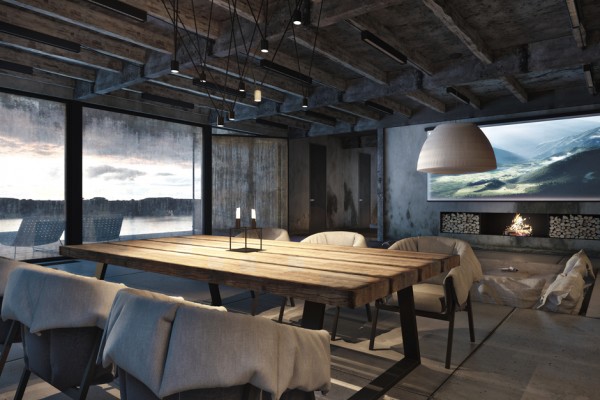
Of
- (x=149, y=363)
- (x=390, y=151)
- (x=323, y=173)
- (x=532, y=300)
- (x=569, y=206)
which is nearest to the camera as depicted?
(x=149, y=363)

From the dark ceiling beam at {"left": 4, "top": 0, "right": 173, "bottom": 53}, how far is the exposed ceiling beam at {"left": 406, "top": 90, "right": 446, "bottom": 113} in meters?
4.15

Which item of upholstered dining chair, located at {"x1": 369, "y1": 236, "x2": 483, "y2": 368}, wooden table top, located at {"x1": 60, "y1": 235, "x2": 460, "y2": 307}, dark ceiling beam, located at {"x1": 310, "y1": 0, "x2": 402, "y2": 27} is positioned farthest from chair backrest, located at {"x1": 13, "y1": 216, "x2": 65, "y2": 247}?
upholstered dining chair, located at {"x1": 369, "y1": 236, "x2": 483, "y2": 368}

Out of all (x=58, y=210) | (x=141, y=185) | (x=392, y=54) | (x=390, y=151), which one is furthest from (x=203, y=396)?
(x=390, y=151)

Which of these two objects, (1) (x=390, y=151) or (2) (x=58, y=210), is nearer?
(2) (x=58, y=210)

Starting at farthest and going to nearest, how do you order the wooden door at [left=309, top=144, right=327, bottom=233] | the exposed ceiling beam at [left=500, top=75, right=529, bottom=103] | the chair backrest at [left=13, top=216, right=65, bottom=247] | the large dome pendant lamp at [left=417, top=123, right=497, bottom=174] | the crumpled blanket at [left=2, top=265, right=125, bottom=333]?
the wooden door at [left=309, top=144, right=327, bottom=233] → the exposed ceiling beam at [left=500, top=75, right=529, bottom=103] → the chair backrest at [left=13, top=216, right=65, bottom=247] → the large dome pendant lamp at [left=417, top=123, right=497, bottom=174] → the crumpled blanket at [left=2, top=265, right=125, bottom=333]

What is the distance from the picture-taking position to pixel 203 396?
3.45 feet

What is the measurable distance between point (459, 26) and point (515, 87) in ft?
10.3

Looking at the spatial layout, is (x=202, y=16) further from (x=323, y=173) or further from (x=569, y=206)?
(x=323, y=173)

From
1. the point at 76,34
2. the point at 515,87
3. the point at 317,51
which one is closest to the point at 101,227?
the point at 76,34

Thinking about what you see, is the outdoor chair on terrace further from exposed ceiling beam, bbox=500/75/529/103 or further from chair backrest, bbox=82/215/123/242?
exposed ceiling beam, bbox=500/75/529/103

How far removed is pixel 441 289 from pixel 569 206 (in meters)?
6.00

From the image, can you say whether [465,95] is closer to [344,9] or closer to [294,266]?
[344,9]

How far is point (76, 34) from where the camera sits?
488 centimetres

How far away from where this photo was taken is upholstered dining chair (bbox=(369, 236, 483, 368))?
95.5 inches
